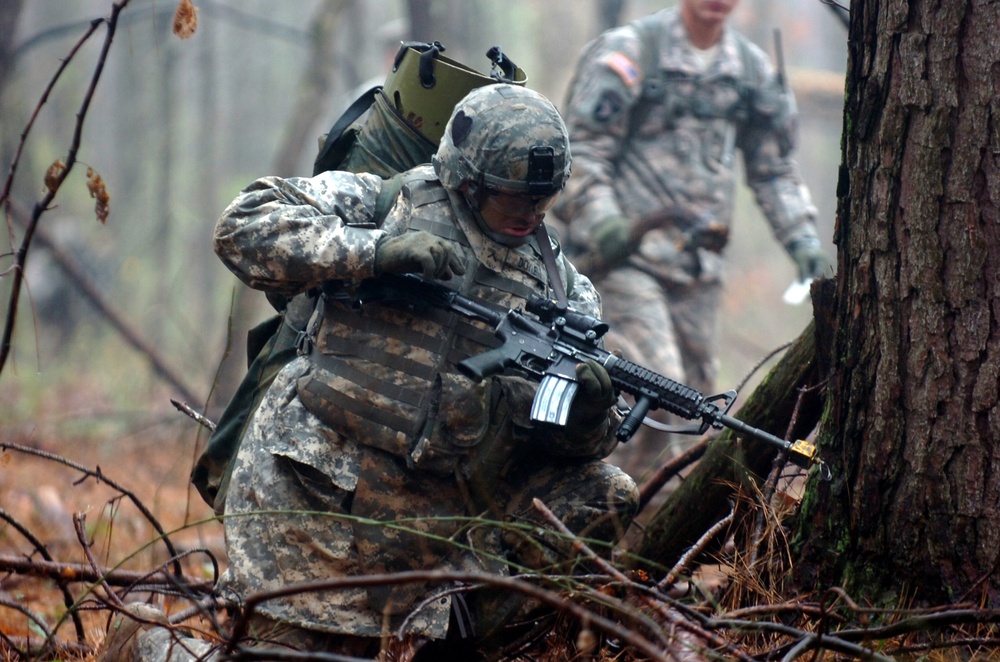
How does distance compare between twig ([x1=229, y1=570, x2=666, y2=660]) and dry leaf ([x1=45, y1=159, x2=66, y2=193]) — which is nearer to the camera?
twig ([x1=229, y1=570, x2=666, y2=660])

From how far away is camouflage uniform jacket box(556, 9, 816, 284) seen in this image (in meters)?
5.28

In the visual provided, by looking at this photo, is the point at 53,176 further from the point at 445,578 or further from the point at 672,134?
the point at 672,134

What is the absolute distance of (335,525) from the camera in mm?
2756

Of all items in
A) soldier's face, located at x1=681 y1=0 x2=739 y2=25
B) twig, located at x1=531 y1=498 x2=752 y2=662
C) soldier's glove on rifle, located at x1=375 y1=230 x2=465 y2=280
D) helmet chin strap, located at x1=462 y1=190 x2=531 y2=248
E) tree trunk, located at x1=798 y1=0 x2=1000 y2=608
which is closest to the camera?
twig, located at x1=531 y1=498 x2=752 y2=662

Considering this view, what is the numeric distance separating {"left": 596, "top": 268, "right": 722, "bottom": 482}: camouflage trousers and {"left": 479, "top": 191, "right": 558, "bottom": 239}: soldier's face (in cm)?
222

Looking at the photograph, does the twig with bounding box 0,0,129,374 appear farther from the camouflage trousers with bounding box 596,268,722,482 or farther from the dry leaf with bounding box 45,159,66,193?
the camouflage trousers with bounding box 596,268,722,482

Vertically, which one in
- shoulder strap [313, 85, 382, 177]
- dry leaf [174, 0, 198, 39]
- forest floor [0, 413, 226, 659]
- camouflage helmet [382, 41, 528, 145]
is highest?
dry leaf [174, 0, 198, 39]

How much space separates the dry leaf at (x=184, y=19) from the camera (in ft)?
10.2

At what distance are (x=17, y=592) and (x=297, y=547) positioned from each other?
188cm

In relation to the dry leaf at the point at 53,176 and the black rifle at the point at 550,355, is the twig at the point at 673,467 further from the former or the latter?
the dry leaf at the point at 53,176

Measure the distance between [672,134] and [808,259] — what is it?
926mm

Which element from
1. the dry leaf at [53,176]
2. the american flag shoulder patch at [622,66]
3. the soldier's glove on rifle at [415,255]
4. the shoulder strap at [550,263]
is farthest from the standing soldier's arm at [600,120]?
the soldier's glove on rifle at [415,255]

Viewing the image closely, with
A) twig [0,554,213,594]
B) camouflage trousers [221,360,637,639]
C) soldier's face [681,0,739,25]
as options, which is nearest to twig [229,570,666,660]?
camouflage trousers [221,360,637,639]

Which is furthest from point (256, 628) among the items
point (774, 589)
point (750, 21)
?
point (750, 21)
